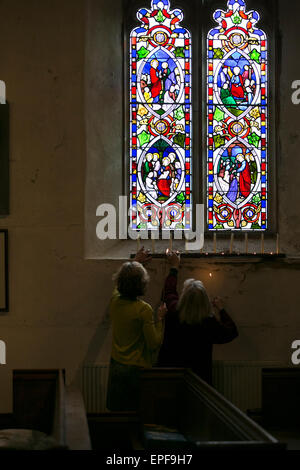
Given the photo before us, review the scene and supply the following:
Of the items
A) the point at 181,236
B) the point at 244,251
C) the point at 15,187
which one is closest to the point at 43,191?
the point at 15,187

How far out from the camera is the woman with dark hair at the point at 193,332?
5543mm

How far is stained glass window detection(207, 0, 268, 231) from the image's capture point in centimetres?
772

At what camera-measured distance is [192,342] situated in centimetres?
558

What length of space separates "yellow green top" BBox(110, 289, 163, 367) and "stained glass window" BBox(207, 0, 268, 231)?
230 cm

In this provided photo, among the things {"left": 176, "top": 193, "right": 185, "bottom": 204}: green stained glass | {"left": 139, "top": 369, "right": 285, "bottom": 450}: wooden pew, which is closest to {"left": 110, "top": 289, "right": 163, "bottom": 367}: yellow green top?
{"left": 139, "top": 369, "right": 285, "bottom": 450}: wooden pew

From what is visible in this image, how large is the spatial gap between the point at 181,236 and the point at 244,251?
1.94 ft

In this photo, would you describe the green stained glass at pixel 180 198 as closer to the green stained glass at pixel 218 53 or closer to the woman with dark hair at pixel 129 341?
the green stained glass at pixel 218 53

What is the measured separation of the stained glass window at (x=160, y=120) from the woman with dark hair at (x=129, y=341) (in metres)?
2.08

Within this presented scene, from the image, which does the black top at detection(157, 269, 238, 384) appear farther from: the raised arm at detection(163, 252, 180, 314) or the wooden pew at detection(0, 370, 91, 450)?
the wooden pew at detection(0, 370, 91, 450)

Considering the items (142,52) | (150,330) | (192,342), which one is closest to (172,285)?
(192,342)

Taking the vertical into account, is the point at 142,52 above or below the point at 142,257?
above

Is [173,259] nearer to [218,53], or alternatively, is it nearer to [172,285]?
[172,285]

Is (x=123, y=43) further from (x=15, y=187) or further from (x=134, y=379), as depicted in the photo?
(x=134, y=379)

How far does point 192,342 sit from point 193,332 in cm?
9
